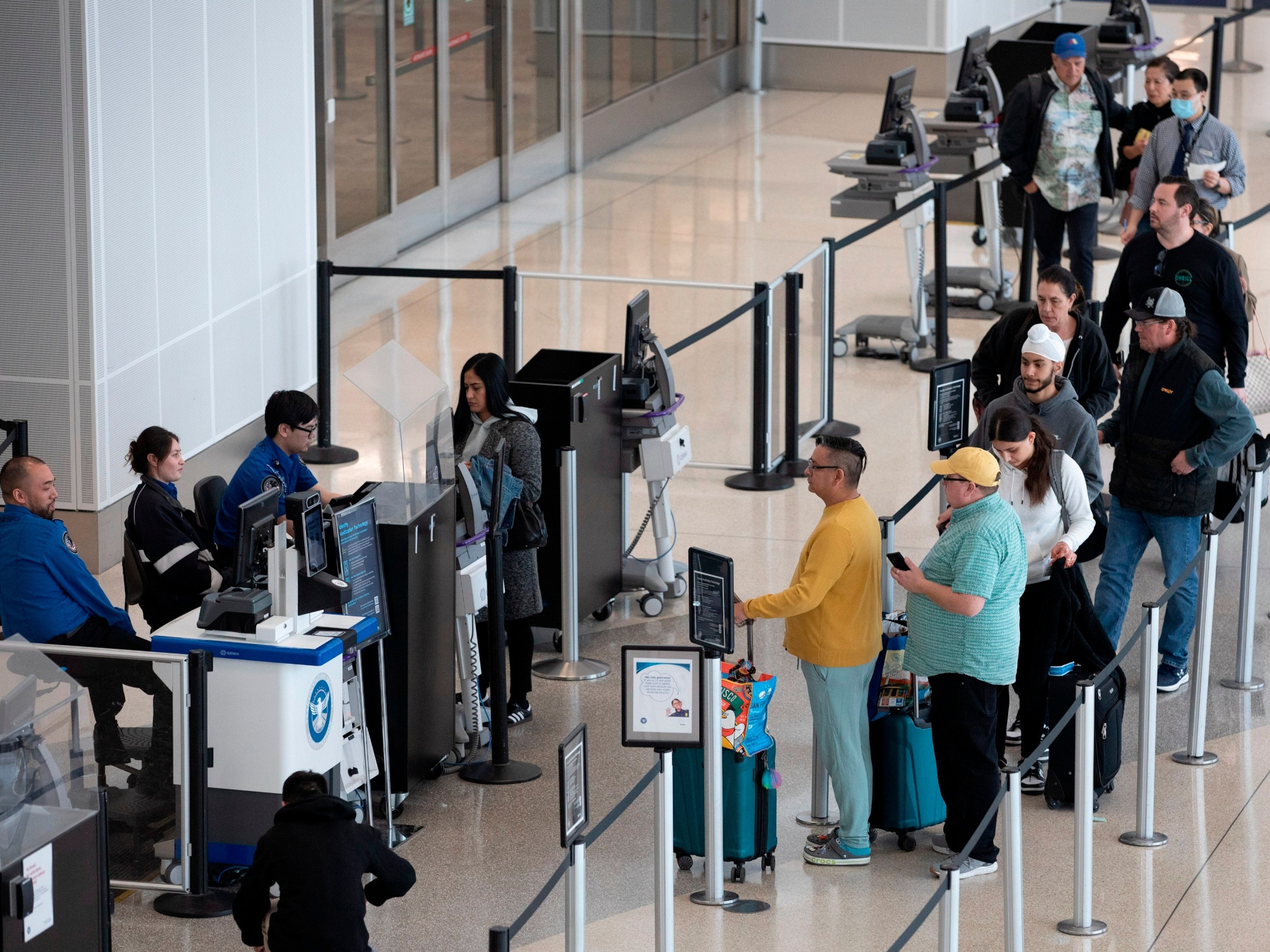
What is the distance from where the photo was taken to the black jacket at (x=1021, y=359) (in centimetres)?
822

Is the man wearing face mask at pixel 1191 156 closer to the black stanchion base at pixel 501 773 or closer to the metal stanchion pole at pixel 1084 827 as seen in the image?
the black stanchion base at pixel 501 773

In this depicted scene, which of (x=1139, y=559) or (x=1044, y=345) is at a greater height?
(x=1044, y=345)

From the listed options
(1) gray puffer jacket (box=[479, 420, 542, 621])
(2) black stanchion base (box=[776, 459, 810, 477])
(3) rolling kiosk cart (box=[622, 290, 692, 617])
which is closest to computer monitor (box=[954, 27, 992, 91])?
(2) black stanchion base (box=[776, 459, 810, 477])

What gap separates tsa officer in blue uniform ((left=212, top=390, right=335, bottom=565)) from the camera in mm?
7289

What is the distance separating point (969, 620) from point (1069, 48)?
661cm

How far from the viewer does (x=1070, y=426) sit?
7.54m

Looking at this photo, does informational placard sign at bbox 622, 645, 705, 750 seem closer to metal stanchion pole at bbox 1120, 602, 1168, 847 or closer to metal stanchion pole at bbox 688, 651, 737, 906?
metal stanchion pole at bbox 688, 651, 737, 906

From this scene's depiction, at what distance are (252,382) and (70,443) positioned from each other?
1579mm

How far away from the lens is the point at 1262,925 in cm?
629

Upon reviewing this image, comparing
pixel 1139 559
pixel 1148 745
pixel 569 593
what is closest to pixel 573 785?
pixel 1148 745

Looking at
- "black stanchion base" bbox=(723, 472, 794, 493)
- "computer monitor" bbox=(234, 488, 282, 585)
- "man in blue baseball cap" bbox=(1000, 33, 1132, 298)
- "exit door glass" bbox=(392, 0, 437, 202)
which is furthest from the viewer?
"exit door glass" bbox=(392, 0, 437, 202)

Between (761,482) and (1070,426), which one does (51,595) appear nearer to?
(1070,426)

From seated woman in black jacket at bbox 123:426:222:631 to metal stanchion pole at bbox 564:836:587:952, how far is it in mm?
2227

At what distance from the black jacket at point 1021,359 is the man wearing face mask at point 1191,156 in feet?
10.9
